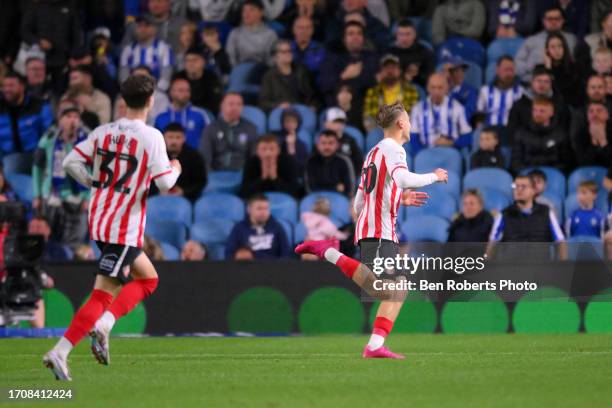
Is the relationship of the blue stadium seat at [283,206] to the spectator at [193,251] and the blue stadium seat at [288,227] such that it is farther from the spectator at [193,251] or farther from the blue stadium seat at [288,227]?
the spectator at [193,251]

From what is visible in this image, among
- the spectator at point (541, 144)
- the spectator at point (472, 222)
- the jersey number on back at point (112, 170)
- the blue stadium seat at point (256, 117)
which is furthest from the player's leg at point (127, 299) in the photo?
the blue stadium seat at point (256, 117)

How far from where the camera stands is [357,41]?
1728cm

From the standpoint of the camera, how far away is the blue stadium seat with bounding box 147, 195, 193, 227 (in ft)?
52.3

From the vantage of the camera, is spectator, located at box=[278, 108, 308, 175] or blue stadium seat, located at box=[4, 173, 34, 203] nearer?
spectator, located at box=[278, 108, 308, 175]

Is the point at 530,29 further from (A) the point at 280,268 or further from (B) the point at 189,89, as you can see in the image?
(A) the point at 280,268

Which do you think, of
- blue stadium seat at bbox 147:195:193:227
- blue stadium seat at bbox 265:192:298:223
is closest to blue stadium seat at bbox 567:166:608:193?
blue stadium seat at bbox 265:192:298:223

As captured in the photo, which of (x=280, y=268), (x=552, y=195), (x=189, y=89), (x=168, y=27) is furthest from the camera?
(x=168, y=27)

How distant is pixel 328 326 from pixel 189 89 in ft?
15.0

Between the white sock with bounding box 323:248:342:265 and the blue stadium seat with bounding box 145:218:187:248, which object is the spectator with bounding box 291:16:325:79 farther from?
the white sock with bounding box 323:248:342:265

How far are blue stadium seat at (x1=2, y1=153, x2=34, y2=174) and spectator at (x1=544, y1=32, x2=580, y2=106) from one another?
22.0ft

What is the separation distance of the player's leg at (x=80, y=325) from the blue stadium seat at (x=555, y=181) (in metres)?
8.31

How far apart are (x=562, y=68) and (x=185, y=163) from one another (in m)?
4.82

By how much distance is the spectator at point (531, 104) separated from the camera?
15992 millimetres

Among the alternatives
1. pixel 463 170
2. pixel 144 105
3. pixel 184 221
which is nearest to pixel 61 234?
pixel 184 221
